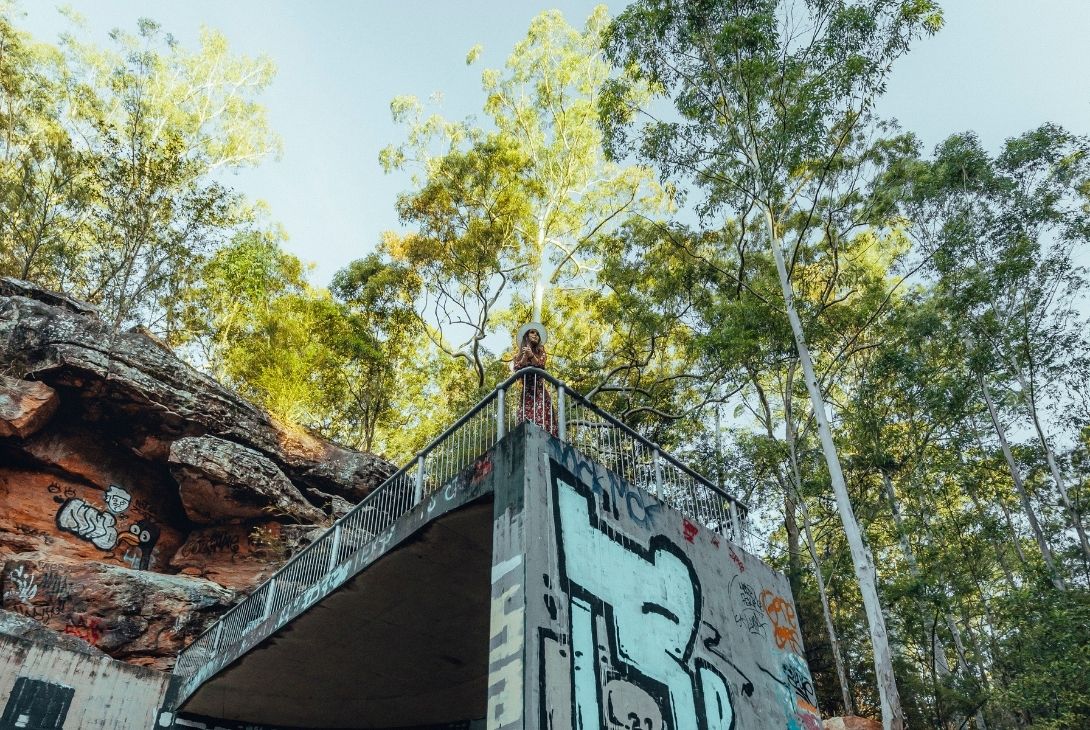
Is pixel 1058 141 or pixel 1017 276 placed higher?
pixel 1058 141

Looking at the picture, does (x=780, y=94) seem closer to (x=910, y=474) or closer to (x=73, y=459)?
(x=910, y=474)

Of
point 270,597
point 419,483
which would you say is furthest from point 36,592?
point 419,483

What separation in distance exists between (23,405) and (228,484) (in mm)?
4152

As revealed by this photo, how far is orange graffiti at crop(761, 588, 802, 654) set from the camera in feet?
29.5

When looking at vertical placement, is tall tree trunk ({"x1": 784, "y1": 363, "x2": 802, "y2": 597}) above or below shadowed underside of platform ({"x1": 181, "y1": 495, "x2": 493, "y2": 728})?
above

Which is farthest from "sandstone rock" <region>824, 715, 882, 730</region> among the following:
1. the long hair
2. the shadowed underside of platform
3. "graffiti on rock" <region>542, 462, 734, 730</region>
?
the long hair

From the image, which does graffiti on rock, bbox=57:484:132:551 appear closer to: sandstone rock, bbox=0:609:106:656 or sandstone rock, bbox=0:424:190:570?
sandstone rock, bbox=0:424:190:570

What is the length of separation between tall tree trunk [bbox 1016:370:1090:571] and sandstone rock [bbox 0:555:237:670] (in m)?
19.3

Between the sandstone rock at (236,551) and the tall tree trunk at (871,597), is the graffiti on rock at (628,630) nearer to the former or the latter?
the tall tree trunk at (871,597)

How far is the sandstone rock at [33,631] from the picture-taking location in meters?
10.4

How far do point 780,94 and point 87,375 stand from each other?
15822mm

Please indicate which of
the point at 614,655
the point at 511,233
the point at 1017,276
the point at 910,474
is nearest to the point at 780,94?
the point at 1017,276

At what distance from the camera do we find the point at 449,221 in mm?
22344

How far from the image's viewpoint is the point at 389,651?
965 cm
